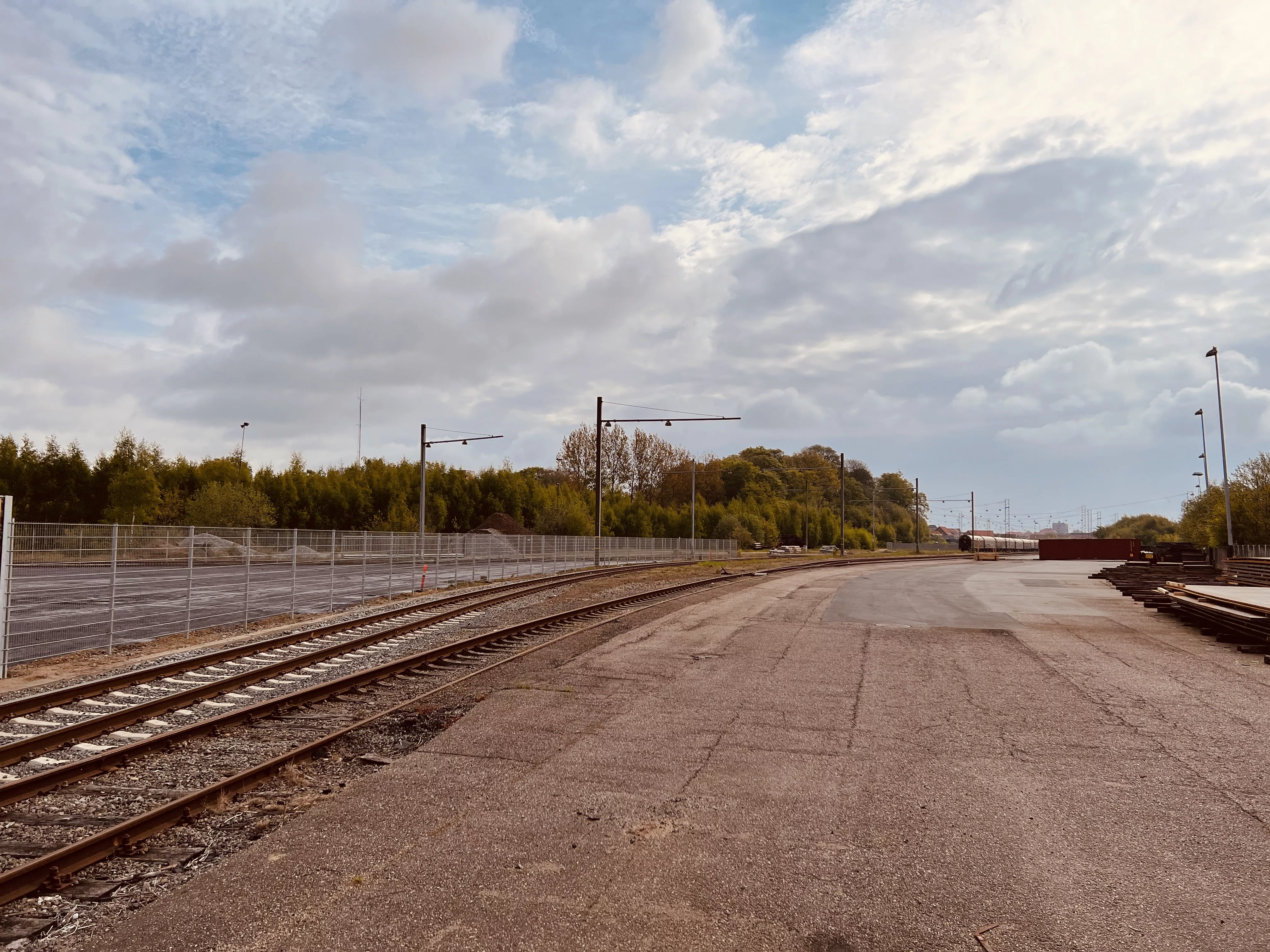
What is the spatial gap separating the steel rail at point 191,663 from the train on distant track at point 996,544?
255 ft

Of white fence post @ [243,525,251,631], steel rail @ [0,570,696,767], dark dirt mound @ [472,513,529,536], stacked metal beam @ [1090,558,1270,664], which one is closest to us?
steel rail @ [0,570,696,767]

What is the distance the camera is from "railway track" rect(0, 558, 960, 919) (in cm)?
558

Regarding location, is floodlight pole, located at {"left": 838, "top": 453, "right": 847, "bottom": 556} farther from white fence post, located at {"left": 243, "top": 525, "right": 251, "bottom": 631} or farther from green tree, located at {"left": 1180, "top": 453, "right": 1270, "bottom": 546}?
white fence post, located at {"left": 243, "top": 525, "right": 251, "bottom": 631}

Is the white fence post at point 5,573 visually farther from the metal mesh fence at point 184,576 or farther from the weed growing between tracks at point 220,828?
the weed growing between tracks at point 220,828

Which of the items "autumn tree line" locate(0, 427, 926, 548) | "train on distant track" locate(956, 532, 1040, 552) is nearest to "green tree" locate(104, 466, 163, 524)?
"autumn tree line" locate(0, 427, 926, 548)

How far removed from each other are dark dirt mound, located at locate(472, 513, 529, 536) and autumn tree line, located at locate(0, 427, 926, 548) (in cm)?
238

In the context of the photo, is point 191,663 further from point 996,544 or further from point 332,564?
point 996,544

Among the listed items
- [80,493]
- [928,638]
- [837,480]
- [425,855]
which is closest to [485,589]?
[928,638]

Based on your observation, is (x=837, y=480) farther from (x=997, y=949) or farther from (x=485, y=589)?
(x=997, y=949)

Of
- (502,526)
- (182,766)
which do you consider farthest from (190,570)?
(502,526)

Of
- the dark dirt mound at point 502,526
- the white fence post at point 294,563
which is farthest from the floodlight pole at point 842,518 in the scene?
the white fence post at point 294,563

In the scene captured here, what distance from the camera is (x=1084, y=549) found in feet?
245

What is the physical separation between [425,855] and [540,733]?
3.42 meters

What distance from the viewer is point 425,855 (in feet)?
18.6
